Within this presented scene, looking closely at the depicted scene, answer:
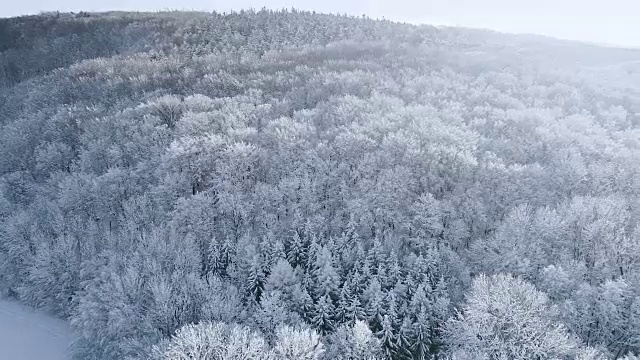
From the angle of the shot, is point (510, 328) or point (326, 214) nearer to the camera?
point (510, 328)

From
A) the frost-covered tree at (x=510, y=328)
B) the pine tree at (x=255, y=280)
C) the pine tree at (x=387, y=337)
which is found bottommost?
the pine tree at (x=387, y=337)

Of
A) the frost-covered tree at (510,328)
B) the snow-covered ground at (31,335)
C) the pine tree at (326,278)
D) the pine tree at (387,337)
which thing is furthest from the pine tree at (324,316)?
the snow-covered ground at (31,335)

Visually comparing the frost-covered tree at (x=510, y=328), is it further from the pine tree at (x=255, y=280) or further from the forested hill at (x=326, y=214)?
the pine tree at (x=255, y=280)

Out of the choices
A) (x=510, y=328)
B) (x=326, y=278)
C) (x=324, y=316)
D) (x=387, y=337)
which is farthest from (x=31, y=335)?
(x=510, y=328)

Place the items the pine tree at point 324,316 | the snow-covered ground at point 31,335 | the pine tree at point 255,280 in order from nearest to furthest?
1. the pine tree at point 324,316
2. the pine tree at point 255,280
3. the snow-covered ground at point 31,335

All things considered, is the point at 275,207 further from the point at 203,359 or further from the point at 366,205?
the point at 203,359

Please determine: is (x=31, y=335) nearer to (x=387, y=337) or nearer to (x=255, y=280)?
(x=255, y=280)

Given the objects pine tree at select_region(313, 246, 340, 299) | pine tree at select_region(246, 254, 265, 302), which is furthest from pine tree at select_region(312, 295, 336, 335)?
pine tree at select_region(246, 254, 265, 302)
